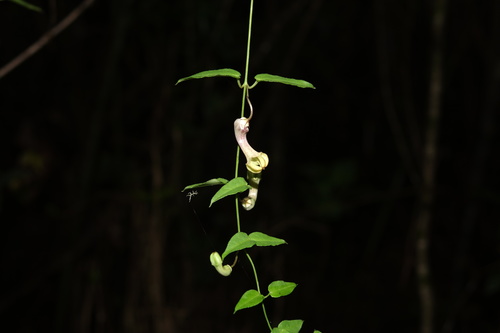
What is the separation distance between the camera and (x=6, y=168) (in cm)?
220

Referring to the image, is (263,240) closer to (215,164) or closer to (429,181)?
(429,181)

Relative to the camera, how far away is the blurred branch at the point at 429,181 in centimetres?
164

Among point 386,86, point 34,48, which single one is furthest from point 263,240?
point 386,86

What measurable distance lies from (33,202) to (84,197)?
0.47m

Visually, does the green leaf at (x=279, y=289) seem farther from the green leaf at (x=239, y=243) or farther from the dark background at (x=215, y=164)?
the dark background at (x=215, y=164)

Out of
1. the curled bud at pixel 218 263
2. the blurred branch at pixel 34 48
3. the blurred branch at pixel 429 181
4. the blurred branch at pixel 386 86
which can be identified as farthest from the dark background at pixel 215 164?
the curled bud at pixel 218 263

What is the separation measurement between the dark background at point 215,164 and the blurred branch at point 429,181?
8.7 inches

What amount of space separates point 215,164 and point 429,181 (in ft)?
3.50

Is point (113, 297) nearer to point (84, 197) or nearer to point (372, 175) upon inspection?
point (84, 197)

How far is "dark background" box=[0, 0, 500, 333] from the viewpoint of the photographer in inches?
78.2

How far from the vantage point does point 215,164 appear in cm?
253

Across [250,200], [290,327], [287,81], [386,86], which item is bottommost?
[290,327]

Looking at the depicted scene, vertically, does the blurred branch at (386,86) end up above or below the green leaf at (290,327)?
above

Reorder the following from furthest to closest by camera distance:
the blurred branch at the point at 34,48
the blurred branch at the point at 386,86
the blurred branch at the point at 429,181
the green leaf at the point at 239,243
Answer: the blurred branch at the point at 386,86, the blurred branch at the point at 429,181, the blurred branch at the point at 34,48, the green leaf at the point at 239,243
